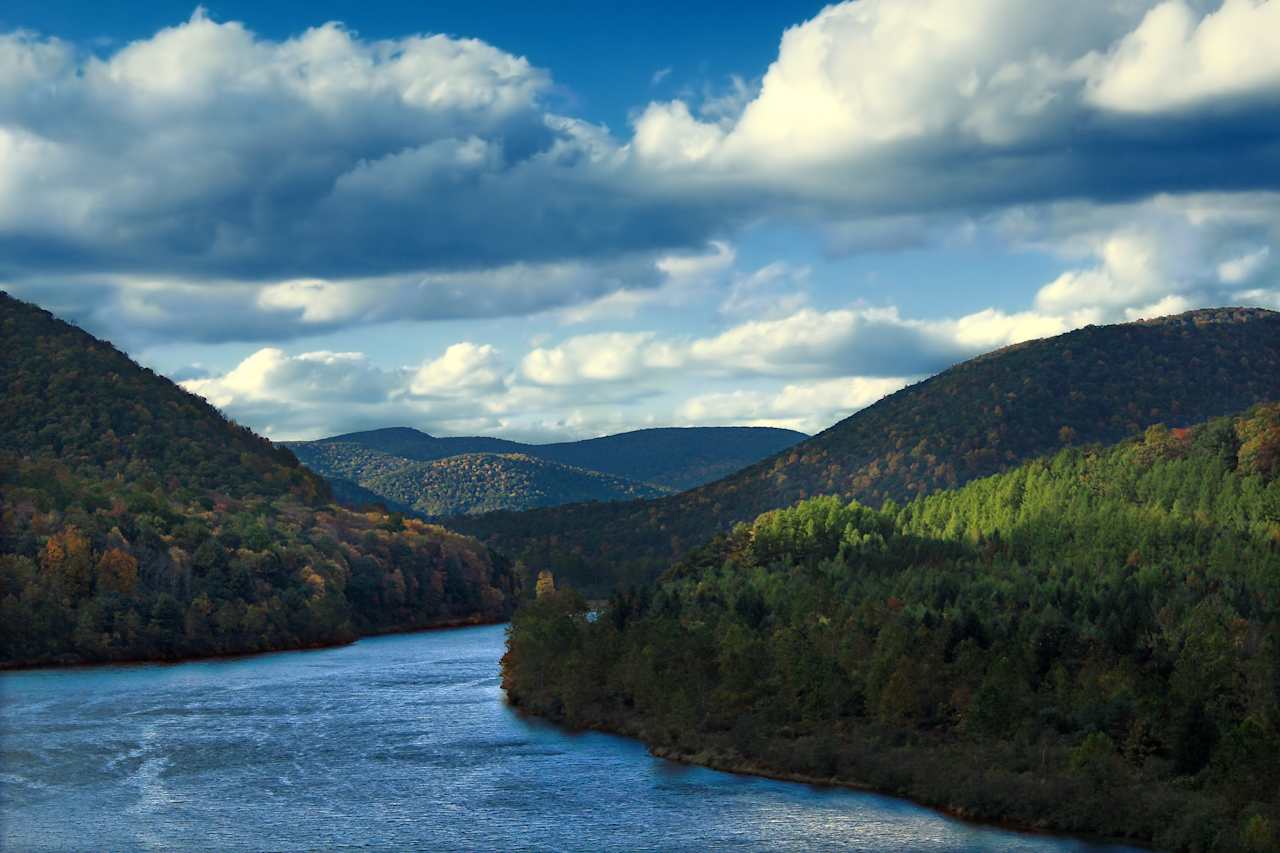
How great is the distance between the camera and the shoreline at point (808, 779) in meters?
77.4

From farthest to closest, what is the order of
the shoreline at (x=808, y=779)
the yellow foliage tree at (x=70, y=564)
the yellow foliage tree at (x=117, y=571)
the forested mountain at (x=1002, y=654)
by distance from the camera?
the yellow foliage tree at (x=117, y=571) < the yellow foliage tree at (x=70, y=564) < the forested mountain at (x=1002, y=654) < the shoreline at (x=808, y=779)

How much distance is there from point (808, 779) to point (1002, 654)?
17.0m

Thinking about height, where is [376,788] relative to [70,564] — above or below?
below

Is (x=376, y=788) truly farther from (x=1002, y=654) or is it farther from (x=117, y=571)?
(x=117, y=571)

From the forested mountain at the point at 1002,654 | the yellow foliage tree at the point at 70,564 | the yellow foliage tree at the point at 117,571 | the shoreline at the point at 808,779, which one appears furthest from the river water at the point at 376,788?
the yellow foliage tree at the point at 117,571

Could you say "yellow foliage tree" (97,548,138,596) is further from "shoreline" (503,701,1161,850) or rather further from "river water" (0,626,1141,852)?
"shoreline" (503,701,1161,850)

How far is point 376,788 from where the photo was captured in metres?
94.2

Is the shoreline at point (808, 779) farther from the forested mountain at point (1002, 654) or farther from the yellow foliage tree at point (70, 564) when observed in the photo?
the yellow foliage tree at point (70, 564)

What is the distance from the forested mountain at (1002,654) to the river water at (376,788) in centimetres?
373

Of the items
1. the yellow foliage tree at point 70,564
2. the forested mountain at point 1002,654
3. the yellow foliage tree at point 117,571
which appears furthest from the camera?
the yellow foliage tree at point 117,571

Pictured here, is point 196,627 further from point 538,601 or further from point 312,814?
point 312,814

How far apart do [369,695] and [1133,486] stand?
274ft

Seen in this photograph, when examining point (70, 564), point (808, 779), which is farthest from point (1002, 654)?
point (70, 564)

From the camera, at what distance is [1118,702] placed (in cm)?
8981
